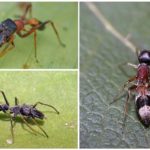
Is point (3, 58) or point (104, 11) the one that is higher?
point (104, 11)

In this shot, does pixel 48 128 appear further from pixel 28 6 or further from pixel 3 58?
pixel 28 6

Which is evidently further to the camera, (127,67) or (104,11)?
(104,11)

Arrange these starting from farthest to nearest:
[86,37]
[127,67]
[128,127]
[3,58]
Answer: [86,37] < [127,67] < [3,58] < [128,127]

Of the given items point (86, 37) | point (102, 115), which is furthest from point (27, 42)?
point (102, 115)

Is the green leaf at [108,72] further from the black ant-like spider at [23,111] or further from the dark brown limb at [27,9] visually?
the dark brown limb at [27,9]

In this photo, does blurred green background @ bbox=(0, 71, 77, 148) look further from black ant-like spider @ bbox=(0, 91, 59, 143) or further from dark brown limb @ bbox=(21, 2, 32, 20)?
dark brown limb @ bbox=(21, 2, 32, 20)

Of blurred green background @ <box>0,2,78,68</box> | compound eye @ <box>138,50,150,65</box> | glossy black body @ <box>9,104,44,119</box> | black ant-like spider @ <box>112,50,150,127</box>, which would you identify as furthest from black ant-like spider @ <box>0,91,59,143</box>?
compound eye @ <box>138,50,150,65</box>
